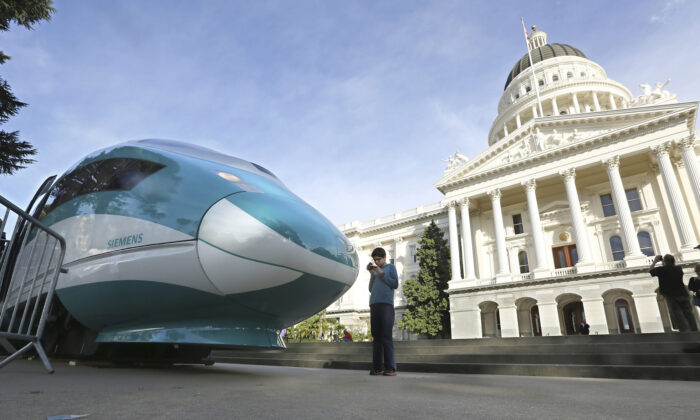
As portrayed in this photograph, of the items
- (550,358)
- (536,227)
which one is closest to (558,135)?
(536,227)

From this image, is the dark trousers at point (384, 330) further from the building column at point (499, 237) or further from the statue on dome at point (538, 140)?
the statue on dome at point (538, 140)

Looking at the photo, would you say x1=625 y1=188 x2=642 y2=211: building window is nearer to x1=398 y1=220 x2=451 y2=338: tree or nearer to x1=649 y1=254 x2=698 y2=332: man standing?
x1=398 y1=220 x2=451 y2=338: tree

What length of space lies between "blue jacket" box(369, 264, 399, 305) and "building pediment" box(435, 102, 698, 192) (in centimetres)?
2517

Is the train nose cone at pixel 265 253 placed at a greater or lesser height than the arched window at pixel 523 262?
lesser

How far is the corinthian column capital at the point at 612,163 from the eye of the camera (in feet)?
77.5

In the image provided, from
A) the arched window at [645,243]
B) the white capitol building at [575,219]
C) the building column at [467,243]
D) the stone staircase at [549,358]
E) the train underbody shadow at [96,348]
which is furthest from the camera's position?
the building column at [467,243]

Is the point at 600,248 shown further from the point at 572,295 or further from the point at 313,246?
the point at 313,246

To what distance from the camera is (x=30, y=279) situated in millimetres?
4758

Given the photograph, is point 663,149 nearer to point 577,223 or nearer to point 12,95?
point 577,223

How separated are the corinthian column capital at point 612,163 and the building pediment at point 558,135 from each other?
123 cm

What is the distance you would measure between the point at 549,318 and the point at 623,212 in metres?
7.63

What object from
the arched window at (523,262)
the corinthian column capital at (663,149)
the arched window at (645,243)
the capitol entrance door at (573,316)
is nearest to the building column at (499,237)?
the arched window at (523,262)

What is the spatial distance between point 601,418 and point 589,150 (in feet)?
90.4

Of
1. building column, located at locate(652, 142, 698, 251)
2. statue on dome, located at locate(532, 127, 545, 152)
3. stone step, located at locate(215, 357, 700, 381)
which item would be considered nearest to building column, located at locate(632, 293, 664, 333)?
building column, located at locate(652, 142, 698, 251)
